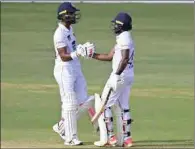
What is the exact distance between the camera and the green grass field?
35.4ft

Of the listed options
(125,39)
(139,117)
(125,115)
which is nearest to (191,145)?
(125,115)

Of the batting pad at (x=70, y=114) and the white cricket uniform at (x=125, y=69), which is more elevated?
the white cricket uniform at (x=125, y=69)

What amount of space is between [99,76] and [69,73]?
7800mm

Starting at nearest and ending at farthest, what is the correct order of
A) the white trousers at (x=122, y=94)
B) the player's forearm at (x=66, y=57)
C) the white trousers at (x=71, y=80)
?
the white trousers at (x=122, y=94), the player's forearm at (x=66, y=57), the white trousers at (x=71, y=80)

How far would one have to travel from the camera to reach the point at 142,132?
428 inches

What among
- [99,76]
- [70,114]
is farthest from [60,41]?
[99,76]

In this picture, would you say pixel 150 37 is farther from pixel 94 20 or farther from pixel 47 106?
pixel 47 106

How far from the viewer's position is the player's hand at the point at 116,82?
928cm

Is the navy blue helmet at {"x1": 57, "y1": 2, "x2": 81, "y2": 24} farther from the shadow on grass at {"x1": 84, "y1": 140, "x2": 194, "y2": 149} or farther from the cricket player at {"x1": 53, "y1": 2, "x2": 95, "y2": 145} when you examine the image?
the shadow on grass at {"x1": 84, "y1": 140, "x2": 194, "y2": 149}

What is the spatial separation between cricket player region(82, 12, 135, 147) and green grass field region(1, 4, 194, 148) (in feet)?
1.08

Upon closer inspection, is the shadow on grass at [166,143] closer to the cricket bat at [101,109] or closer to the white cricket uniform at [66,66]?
the cricket bat at [101,109]

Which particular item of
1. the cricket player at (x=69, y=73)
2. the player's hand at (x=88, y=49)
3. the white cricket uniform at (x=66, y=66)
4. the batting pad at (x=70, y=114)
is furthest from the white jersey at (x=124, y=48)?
the batting pad at (x=70, y=114)

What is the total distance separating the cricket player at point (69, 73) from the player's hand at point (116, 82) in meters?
0.58

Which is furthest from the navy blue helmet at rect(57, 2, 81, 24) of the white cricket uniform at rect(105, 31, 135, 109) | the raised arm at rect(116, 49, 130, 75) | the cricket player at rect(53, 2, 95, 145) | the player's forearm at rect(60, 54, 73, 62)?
the raised arm at rect(116, 49, 130, 75)
